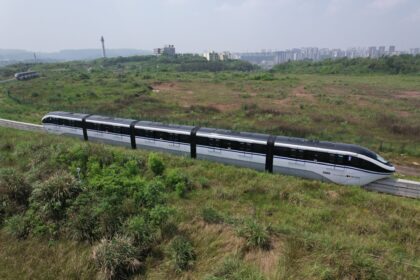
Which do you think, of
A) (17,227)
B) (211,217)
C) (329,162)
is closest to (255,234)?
(211,217)

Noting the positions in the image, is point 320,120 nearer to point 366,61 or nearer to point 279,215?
point 279,215

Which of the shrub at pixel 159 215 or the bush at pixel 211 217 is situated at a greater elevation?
the shrub at pixel 159 215

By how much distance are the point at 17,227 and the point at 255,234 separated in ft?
39.3

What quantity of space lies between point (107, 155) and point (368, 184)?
20.1 meters

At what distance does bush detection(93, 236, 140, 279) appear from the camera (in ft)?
38.0

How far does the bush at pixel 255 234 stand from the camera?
40.0ft

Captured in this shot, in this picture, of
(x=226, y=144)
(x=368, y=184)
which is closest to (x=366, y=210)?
(x=368, y=184)

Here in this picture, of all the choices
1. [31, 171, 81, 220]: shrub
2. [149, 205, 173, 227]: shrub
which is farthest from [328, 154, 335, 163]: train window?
[31, 171, 81, 220]: shrub

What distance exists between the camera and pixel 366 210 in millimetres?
17688

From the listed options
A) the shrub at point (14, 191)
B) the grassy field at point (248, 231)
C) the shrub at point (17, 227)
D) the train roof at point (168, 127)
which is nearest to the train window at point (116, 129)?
the train roof at point (168, 127)

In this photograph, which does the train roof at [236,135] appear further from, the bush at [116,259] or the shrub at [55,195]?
the bush at [116,259]

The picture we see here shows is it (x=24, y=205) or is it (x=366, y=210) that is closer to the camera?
(x=24, y=205)

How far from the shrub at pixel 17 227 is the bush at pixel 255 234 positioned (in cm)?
1092

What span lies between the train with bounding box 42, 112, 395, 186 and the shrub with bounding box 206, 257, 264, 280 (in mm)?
11834
